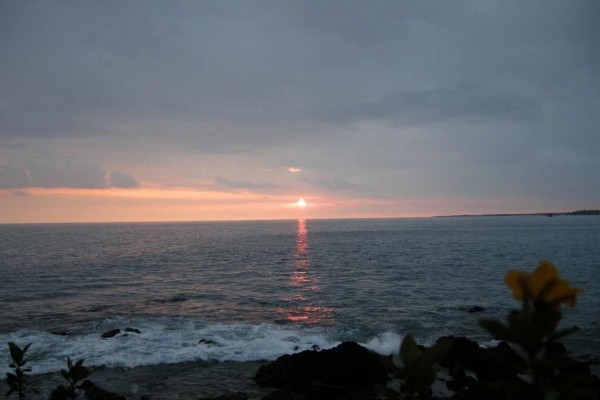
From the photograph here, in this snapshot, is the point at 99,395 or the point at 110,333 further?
the point at 110,333

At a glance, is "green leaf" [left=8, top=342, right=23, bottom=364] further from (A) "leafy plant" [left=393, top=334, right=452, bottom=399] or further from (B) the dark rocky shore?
(B) the dark rocky shore

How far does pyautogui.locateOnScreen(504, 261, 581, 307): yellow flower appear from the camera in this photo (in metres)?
2.42

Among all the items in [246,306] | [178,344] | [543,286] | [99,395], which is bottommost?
[246,306]

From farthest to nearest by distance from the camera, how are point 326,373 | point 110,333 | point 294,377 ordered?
A: point 110,333
point 294,377
point 326,373

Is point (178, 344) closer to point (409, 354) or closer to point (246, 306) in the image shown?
point (246, 306)

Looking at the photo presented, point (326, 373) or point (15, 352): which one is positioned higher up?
point (15, 352)

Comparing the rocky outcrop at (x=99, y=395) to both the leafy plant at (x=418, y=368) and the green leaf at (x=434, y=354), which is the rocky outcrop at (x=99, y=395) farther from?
the green leaf at (x=434, y=354)

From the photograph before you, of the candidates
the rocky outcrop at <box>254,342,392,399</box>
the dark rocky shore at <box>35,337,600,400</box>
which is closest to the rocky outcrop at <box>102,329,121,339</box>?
the dark rocky shore at <box>35,337,600,400</box>

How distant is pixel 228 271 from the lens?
5281cm


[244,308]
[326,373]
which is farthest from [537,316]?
[244,308]

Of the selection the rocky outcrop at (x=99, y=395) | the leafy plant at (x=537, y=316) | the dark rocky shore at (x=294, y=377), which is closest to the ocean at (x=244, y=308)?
the dark rocky shore at (x=294, y=377)

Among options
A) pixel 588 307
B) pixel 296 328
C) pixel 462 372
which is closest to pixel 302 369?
pixel 462 372

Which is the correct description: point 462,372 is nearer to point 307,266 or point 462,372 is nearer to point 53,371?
point 53,371

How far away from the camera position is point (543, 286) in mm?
2467
